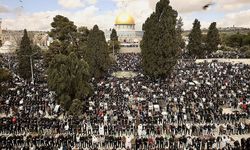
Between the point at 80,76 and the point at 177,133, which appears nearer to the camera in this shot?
the point at 177,133

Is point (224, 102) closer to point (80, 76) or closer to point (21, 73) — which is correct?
point (80, 76)

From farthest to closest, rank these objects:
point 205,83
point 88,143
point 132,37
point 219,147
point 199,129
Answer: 1. point 132,37
2. point 205,83
3. point 199,129
4. point 88,143
5. point 219,147

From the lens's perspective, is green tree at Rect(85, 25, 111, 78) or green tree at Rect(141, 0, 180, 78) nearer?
green tree at Rect(141, 0, 180, 78)

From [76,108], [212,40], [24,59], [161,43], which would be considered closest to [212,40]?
[212,40]

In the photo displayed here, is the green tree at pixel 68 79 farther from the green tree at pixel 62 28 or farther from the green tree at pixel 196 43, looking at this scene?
the green tree at pixel 196 43

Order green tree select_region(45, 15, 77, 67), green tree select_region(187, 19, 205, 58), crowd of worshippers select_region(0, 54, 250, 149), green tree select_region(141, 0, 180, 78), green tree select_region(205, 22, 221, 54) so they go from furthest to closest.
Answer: green tree select_region(205, 22, 221, 54), green tree select_region(187, 19, 205, 58), green tree select_region(45, 15, 77, 67), green tree select_region(141, 0, 180, 78), crowd of worshippers select_region(0, 54, 250, 149)

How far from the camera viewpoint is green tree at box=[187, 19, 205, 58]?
2662 inches

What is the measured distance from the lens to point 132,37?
108312 mm

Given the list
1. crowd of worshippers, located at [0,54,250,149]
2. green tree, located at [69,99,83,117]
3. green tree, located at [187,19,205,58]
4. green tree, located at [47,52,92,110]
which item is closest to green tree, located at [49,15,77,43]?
crowd of worshippers, located at [0,54,250,149]

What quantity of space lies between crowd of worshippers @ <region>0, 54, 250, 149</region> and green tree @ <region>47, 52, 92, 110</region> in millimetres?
1127

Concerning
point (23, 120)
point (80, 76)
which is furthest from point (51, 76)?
point (23, 120)

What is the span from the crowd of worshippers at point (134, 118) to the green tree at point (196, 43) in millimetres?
31787

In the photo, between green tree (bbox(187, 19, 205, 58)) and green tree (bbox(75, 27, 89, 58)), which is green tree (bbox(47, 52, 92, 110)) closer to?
green tree (bbox(75, 27, 89, 58))

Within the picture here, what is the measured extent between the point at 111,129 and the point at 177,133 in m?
4.03
